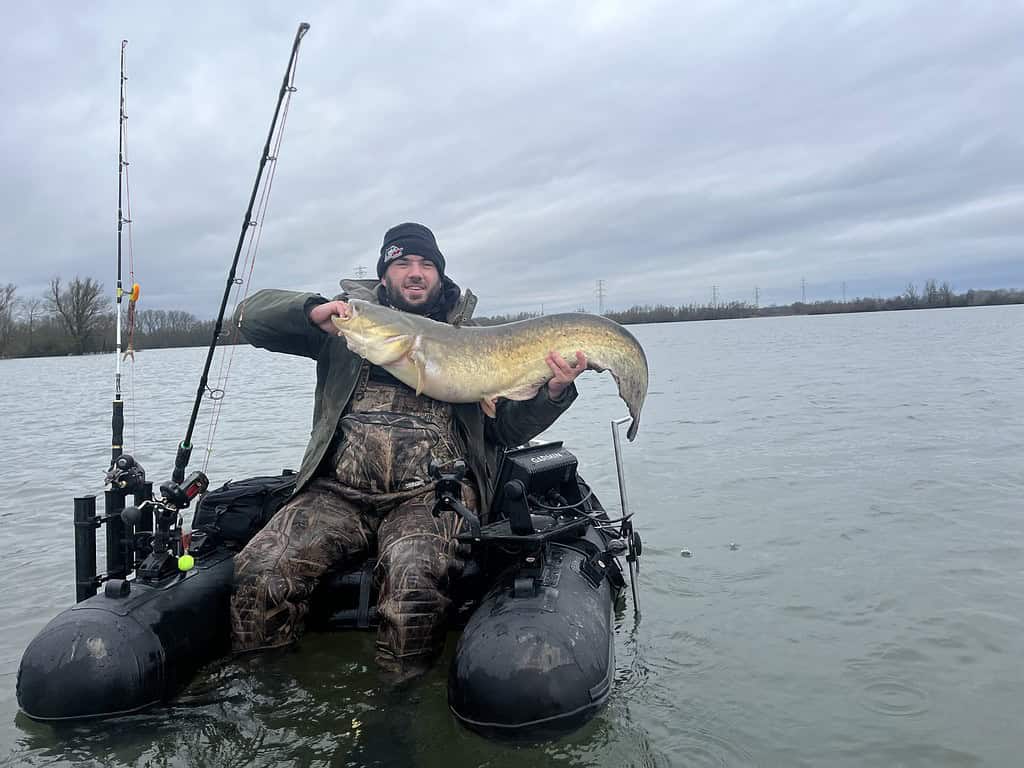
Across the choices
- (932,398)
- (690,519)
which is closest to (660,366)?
(932,398)

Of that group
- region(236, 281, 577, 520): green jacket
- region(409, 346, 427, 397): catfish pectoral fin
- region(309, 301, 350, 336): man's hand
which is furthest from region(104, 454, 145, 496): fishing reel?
region(409, 346, 427, 397): catfish pectoral fin

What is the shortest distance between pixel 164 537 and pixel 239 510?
87 cm

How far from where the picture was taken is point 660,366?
28.7 m

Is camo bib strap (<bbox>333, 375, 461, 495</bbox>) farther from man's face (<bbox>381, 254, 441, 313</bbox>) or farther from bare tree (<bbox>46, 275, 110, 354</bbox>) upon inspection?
bare tree (<bbox>46, 275, 110, 354</bbox>)

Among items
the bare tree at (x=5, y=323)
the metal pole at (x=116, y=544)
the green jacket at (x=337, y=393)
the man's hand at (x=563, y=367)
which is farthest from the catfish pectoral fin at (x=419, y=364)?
the bare tree at (x=5, y=323)

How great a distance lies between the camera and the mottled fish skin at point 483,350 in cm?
425

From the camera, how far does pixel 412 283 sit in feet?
16.0

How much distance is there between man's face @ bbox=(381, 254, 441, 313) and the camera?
487 centimetres

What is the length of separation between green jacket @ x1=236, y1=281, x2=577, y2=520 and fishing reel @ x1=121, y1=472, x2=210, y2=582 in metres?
0.69

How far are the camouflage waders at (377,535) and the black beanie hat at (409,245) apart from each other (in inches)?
36.7

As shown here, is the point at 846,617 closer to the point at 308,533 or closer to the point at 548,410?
the point at 548,410

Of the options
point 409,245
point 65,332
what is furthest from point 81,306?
point 409,245

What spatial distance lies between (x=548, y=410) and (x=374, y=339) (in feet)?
3.78

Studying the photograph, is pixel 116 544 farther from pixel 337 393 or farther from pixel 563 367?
pixel 563 367
